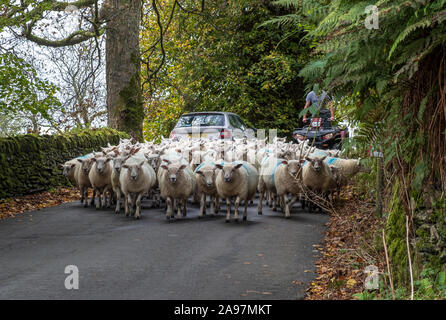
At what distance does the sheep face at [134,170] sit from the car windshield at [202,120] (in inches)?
270

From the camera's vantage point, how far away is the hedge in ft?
49.5

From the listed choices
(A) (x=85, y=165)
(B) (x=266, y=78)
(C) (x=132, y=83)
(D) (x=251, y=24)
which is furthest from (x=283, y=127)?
(A) (x=85, y=165)

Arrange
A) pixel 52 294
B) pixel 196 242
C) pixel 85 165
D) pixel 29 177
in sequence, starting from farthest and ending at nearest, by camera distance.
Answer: pixel 29 177 → pixel 85 165 → pixel 196 242 → pixel 52 294

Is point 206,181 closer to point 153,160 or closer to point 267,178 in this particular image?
point 267,178

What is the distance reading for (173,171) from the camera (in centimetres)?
1266

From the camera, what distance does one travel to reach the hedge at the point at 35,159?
49.5 feet

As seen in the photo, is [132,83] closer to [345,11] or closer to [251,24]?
[251,24]

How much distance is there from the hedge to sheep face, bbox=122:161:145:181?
4.04 metres

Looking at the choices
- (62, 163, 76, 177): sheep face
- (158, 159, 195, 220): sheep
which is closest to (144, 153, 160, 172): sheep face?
(158, 159, 195, 220): sheep

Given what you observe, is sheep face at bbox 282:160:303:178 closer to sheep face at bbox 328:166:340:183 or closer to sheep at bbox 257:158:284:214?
sheep at bbox 257:158:284:214

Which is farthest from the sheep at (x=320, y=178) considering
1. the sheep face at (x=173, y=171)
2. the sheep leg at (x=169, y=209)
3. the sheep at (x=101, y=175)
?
the sheep at (x=101, y=175)

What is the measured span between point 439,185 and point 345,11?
87.1 inches

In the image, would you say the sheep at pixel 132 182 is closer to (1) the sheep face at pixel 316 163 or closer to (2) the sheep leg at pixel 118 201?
(2) the sheep leg at pixel 118 201

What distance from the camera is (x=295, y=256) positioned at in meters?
8.38
